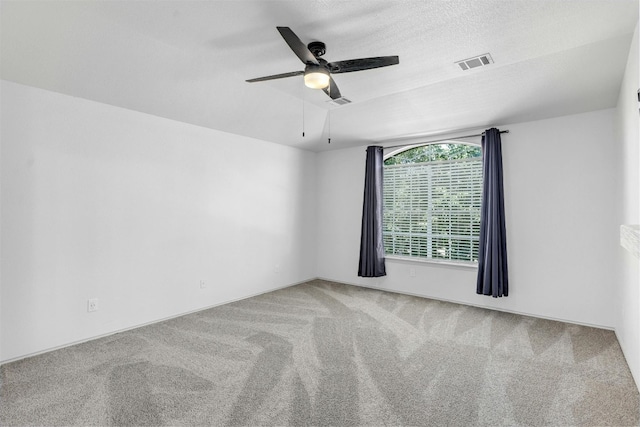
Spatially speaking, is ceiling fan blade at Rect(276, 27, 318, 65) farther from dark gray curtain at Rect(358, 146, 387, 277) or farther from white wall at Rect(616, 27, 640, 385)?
dark gray curtain at Rect(358, 146, 387, 277)

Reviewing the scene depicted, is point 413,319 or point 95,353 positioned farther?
point 413,319

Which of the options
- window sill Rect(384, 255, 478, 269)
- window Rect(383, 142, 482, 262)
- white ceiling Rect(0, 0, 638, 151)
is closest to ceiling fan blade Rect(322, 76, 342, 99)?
white ceiling Rect(0, 0, 638, 151)

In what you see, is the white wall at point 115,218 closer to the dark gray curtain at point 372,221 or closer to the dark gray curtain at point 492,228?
the dark gray curtain at point 372,221

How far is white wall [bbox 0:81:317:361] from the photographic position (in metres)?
2.98

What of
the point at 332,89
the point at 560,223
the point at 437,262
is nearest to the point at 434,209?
the point at 437,262

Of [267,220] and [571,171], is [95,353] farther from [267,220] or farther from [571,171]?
[571,171]

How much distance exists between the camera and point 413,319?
409cm

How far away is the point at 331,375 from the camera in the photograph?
2.71m

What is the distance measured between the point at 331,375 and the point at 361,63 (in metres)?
2.45

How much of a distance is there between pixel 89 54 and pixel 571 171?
521 cm

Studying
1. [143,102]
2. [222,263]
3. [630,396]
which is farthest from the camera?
[222,263]

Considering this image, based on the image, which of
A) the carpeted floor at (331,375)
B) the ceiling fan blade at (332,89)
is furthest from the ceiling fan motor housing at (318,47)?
the carpeted floor at (331,375)

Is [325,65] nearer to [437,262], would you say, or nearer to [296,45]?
[296,45]

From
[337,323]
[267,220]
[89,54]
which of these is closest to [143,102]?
[89,54]
